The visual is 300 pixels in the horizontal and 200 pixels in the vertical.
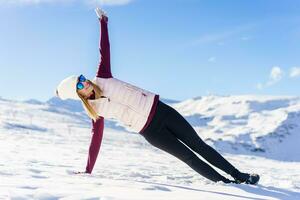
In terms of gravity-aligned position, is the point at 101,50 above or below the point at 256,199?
above

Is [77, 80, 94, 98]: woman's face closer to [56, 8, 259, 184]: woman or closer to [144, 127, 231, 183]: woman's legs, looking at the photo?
[56, 8, 259, 184]: woman

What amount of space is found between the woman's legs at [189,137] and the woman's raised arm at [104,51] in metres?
1.32

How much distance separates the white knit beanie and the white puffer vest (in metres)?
0.37

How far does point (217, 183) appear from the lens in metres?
8.43

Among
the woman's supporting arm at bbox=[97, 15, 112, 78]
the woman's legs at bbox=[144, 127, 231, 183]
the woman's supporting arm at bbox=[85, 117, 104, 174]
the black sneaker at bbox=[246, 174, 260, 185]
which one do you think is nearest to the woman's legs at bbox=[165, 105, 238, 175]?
the woman's legs at bbox=[144, 127, 231, 183]

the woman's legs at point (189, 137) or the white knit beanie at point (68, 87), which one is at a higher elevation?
the white knit beanie at point (68, 87)

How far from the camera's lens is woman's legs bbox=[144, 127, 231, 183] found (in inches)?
338

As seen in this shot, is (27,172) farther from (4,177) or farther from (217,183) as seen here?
(217,183)

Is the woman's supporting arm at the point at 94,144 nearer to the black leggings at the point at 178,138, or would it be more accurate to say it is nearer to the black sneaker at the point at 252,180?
the black leggings at the point at 178,138

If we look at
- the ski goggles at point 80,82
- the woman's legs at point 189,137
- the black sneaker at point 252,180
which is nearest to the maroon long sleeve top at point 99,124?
the woman's legs at point 189,137

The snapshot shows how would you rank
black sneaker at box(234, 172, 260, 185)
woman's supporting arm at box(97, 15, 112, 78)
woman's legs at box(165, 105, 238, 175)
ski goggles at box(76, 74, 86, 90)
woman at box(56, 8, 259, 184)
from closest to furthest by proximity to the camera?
ski goggles at box(76, 74, 86, 90) < woman at box(56, 8, 259, 184) < woman's legs at box(165, 105, 238, 175) < black sneaker at box(234, 172, 260, 185) < woman's supporting arm at box(97, 15, 112, 78)

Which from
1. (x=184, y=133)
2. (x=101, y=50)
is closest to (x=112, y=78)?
(x=101, y=50)

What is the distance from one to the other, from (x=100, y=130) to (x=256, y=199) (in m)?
3.17

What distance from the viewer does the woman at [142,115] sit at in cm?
845
